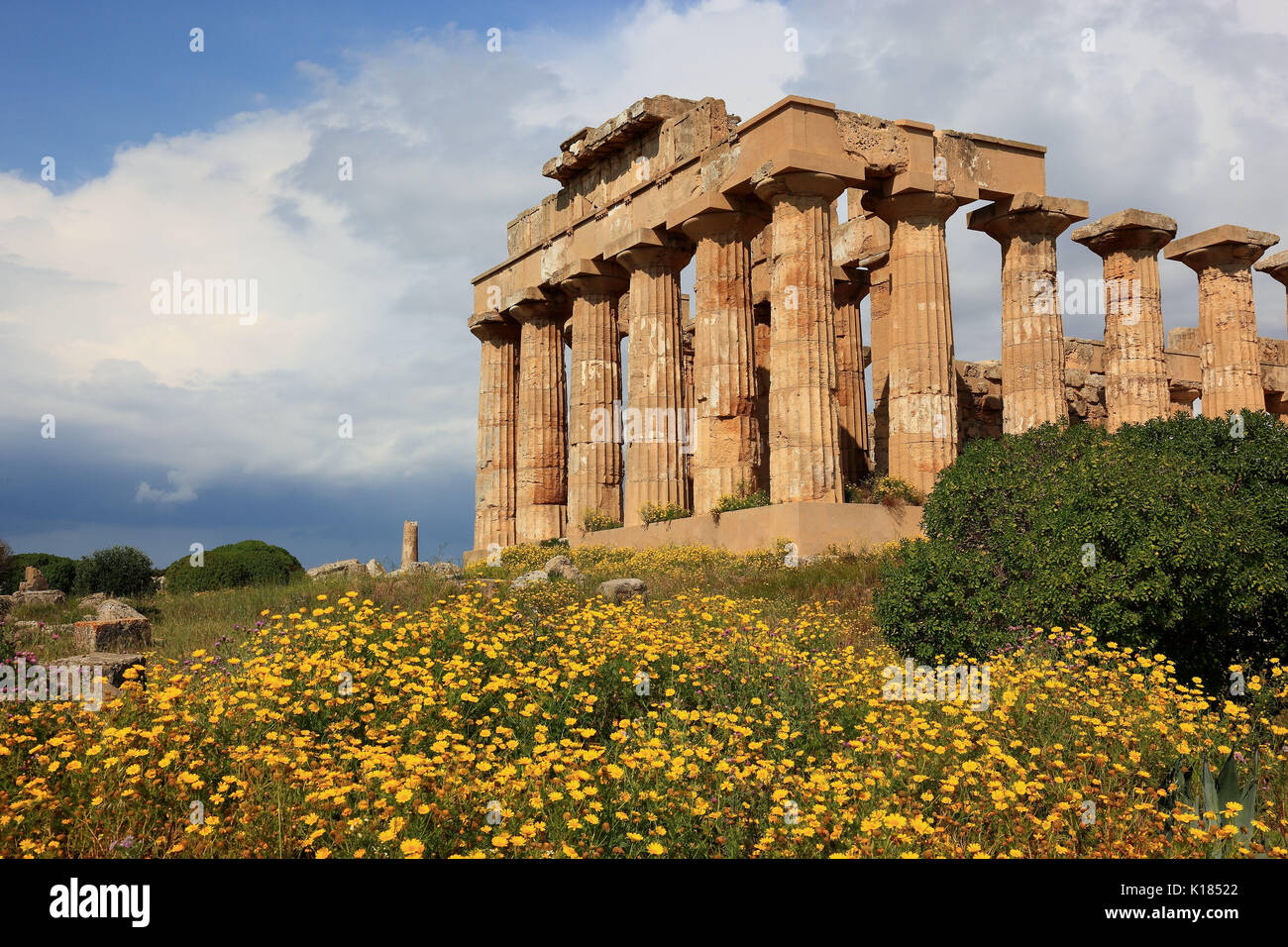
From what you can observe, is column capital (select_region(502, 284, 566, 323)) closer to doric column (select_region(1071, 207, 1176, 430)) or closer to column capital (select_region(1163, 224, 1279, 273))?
doric column (select_region(1071, 207, 1176, 430))

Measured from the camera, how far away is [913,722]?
764 centimetres

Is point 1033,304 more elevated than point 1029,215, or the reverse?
point 1029,215

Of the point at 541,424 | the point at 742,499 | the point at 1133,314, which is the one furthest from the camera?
the point at 541,424

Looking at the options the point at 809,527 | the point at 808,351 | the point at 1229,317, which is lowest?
the point at 809,527

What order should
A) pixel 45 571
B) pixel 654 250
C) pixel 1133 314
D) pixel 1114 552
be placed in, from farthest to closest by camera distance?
pixel 45 571, pixel 654 250, pixel 1133 314, pixel 1114 552

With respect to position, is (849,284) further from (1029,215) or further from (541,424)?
(541,424)

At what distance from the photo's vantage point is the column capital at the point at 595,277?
28.4m

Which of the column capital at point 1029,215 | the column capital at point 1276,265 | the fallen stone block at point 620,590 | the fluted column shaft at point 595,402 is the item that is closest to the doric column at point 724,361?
the fluted column shaft at point 595,402

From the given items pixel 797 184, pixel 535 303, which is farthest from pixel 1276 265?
pixel 535 303

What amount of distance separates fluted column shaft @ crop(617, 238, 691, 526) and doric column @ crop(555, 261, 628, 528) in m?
1.72

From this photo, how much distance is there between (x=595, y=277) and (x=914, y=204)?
878 centimetres

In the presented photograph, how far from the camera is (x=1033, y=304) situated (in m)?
24.4

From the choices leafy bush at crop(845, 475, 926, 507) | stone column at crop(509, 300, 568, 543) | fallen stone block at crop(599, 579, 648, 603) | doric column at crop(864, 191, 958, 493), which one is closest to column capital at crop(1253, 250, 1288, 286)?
doric column at crop(864, 191, 958, 493)
